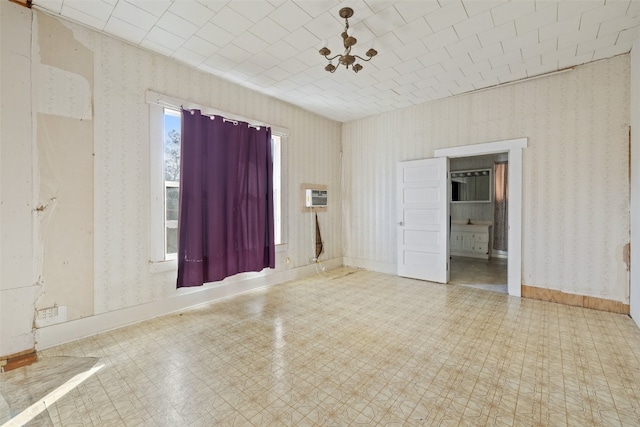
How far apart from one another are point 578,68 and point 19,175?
6.12 meters

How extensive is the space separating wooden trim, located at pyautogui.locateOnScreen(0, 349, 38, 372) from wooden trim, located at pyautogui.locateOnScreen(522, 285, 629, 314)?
5.49 metres

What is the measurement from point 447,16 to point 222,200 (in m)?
3.15

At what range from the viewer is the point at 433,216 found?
464cm

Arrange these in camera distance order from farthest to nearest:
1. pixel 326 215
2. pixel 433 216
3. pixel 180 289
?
pixel 326 215
pixel 433 216
pixel 180 289

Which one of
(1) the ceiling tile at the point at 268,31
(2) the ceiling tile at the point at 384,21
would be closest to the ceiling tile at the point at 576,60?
(2) the ceiling tile at the point at 384,21

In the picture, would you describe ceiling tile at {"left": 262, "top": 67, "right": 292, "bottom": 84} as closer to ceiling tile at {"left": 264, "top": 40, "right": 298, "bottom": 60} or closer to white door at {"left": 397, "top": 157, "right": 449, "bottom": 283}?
ceiling tile at {"left": 264, "top": 40, "right": 298, "bottom": 60}

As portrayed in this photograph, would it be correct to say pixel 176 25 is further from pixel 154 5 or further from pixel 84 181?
pixel 84 181

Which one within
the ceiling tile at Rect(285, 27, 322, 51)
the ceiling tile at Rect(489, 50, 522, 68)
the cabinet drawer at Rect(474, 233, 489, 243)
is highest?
the ceiling tile at Rect(489, 50, 522, 68)

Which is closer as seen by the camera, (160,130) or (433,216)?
(160,130)

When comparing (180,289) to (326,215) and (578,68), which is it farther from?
(578,68)

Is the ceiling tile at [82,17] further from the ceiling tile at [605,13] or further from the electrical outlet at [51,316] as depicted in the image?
the ceiling tile at [605,13]

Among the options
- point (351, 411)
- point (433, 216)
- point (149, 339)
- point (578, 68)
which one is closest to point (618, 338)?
point (433, 216)

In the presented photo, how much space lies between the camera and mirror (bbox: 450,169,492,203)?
6.87m

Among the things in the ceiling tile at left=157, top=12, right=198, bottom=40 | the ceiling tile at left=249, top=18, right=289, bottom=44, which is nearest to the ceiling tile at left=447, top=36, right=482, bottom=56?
the ceiling tile at left=249, top=18, right=289, bottom=44
